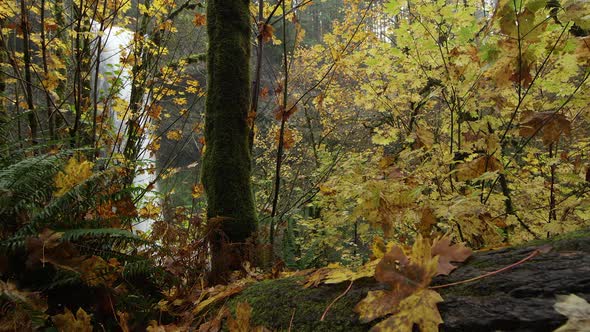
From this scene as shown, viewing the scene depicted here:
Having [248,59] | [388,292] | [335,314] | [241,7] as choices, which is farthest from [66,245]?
[241,7]

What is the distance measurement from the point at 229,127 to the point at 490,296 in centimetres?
197

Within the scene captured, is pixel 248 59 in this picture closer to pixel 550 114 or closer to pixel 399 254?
pixel 550 114

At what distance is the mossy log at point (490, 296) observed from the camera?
72 centimetres

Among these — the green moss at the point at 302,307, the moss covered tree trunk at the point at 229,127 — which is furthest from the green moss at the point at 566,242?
the moss covered tree trunk at the point at 229,127

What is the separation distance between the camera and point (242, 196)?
240cm

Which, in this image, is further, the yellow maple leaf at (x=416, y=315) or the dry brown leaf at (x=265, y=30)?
the dry brown leaf at (x=265, y=30)

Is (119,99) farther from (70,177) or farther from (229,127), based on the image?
(70,177)

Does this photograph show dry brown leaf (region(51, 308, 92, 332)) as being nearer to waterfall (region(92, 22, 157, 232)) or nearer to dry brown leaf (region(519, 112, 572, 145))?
waterfall (region(92, 22, 157, 232))

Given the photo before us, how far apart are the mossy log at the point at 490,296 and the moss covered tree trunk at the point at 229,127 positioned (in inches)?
46.2

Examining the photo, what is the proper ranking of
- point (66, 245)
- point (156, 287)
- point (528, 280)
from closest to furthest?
1. point (528, 280)
2. point (66, 245)
3. point (156, 287)

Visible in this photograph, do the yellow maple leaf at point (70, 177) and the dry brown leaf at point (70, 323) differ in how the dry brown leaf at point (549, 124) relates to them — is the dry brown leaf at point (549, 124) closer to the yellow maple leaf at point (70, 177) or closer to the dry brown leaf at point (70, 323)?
the dry brown leaf at point (70, 323)

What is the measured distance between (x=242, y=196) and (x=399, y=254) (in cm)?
165

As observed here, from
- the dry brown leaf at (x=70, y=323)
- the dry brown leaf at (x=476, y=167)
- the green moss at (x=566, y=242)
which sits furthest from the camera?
the dry brown leaf at (x=476, y=167)

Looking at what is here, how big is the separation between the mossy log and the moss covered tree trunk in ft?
3.85
